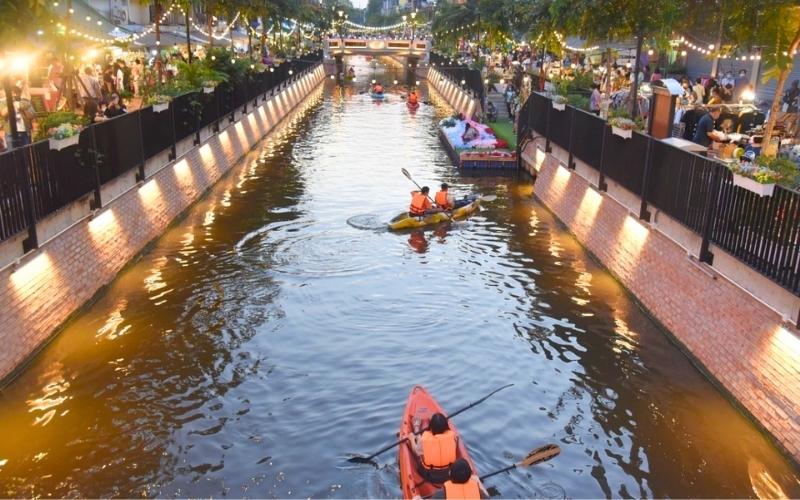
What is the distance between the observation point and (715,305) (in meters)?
13.5

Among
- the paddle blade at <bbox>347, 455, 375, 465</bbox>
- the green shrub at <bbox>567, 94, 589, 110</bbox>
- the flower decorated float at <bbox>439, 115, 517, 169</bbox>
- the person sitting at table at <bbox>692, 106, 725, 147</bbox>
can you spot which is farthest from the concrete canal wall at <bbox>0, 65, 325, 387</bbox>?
the person sitting at table at <bbox>692, 106, 725, 147</bbox>

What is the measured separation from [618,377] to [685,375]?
3.82 feet

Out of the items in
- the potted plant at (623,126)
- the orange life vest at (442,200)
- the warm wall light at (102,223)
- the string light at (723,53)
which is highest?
the string light at (723,53)

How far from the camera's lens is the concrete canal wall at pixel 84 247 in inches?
525

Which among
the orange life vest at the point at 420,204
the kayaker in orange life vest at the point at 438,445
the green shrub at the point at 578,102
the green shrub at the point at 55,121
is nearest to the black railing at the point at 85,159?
the green shrub at the point at 55,121

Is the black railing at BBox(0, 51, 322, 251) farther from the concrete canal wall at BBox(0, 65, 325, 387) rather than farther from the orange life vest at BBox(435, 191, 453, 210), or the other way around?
the orange life vest at BBox(435, 191, 453, 210)

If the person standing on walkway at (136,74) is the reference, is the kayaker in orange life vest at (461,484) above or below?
below

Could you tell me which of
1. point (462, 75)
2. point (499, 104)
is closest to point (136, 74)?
point (499, 104)

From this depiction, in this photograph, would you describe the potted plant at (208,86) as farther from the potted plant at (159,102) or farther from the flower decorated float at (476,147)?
the flower decorated float at (476,147)

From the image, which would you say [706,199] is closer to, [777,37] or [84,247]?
[777,37]

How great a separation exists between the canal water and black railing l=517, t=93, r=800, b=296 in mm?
2274

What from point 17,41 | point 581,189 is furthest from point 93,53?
point 581,189

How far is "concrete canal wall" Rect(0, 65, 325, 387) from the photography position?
13.3 metres

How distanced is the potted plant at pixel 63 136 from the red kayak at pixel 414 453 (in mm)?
8890
